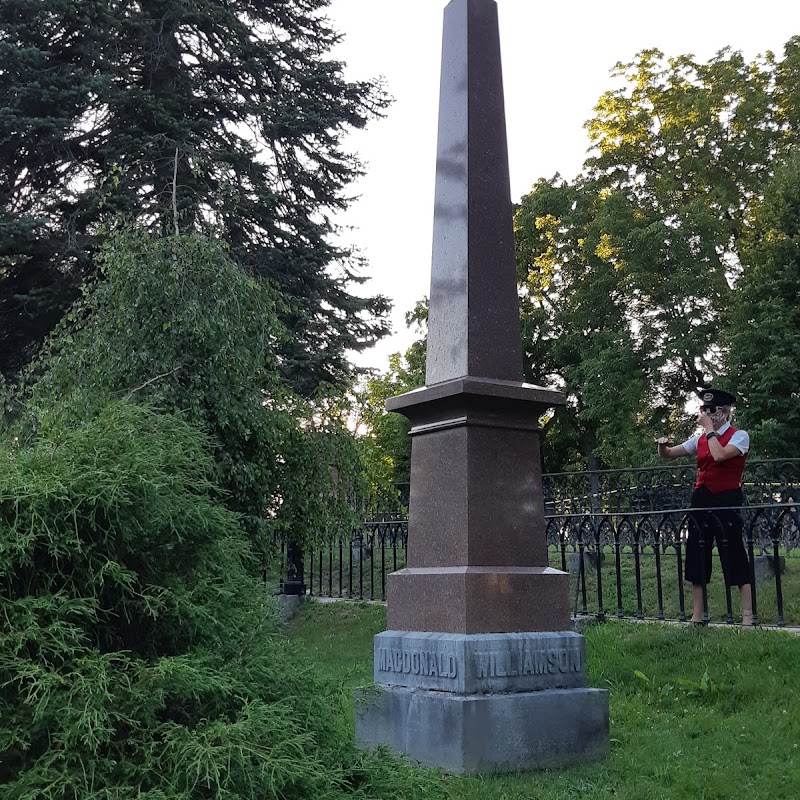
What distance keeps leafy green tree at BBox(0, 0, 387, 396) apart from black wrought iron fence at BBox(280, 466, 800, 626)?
525 cm

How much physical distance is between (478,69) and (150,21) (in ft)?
41.9

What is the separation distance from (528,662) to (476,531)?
74 cm

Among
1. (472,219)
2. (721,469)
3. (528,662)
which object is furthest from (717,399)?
(528,662)

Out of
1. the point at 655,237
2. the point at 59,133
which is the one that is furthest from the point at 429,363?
the point at 655,237

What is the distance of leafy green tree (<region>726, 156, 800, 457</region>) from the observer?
21859mm

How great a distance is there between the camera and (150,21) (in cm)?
1694

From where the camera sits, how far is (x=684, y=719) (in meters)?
5.68

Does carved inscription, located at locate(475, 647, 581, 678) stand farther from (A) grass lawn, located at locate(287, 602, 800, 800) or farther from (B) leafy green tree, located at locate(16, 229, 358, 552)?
(B) leafy green tree, located at locate(16, 229, 358, 552)

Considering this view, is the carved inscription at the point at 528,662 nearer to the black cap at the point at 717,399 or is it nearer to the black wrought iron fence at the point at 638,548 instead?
the black wrought iron fence at the point at 638,548

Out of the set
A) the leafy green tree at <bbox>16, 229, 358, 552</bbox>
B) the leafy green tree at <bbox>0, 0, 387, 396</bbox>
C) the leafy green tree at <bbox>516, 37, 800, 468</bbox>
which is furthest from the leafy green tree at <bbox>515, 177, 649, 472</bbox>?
the leafy green tree at <bbox>16, 229, 358, 552</bbox>

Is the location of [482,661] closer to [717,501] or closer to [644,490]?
[717,501]

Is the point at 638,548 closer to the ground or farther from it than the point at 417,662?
farther from it

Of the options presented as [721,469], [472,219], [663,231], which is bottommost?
[721,469]

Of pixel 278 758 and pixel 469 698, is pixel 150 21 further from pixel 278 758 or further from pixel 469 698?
pixel 278 758
